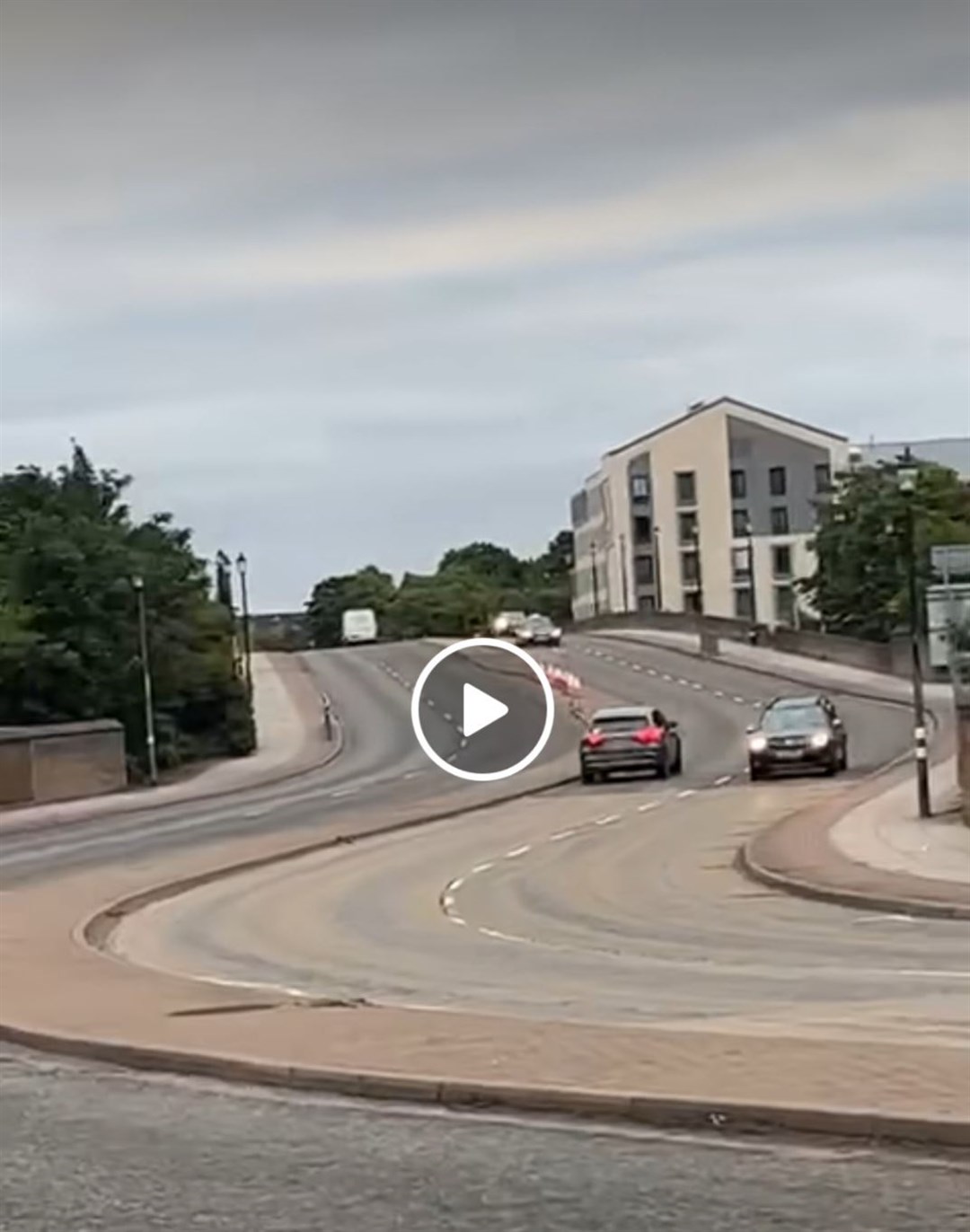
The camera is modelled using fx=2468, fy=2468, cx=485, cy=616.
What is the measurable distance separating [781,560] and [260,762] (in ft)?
298

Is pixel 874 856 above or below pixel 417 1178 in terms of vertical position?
below

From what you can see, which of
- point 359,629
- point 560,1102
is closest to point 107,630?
point 359,629

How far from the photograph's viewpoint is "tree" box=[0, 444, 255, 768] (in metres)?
74.9

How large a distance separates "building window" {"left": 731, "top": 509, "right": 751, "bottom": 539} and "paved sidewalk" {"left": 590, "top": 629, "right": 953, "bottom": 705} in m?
48.6

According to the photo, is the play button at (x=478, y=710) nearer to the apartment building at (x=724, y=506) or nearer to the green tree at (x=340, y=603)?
the apartment building at (x=724, y=506)

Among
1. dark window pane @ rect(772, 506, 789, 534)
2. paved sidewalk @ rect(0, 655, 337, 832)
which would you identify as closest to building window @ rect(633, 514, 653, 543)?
dark window pane @ rect(772, 506, 789, 534)

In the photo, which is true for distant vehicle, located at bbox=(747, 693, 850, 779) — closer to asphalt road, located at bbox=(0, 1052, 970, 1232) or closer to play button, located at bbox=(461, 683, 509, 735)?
play button, located at bbox=(461, 683, 509, 735)

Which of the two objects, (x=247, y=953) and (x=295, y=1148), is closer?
(x=295, y=1148)

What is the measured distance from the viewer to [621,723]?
54656 millimetres

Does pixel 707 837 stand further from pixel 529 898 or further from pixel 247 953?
pixel 247 953

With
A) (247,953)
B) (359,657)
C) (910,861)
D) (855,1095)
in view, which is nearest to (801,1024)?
(855,1095)

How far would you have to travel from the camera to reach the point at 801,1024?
1481cm

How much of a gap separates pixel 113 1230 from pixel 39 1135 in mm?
2815

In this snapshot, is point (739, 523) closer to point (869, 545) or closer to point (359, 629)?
point (359, 629)
